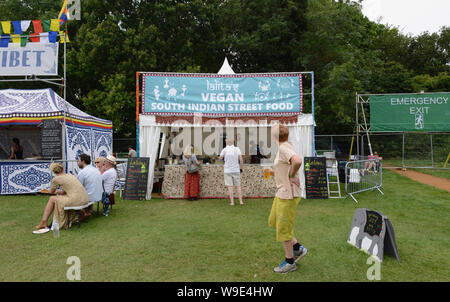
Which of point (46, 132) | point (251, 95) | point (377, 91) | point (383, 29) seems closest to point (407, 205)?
point (251, 95)

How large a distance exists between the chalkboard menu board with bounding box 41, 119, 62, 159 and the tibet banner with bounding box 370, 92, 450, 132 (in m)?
13.1

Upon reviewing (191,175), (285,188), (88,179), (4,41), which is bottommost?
(191,175)

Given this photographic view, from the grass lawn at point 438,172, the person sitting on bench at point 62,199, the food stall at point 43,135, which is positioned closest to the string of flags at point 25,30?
the food stall at point 43,135

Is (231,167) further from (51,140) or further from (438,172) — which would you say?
(438,172)

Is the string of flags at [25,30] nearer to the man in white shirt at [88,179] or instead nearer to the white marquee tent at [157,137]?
the white marquee tent at [157,137]

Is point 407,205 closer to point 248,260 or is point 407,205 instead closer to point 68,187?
point 248,260

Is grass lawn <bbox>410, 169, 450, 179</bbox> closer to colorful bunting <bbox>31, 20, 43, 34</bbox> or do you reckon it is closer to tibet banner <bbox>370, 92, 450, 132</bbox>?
tibet banner <bbox>370, 92, 450, 132</bbox>

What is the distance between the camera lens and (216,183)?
893cm

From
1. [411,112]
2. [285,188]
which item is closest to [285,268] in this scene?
[285,188]

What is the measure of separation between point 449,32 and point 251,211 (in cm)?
3473

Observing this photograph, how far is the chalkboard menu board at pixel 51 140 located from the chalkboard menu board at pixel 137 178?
8.96 ft

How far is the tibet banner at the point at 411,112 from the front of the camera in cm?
1362

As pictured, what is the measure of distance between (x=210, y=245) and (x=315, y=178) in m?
4.89

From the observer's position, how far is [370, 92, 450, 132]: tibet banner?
13617 millimetres
